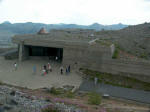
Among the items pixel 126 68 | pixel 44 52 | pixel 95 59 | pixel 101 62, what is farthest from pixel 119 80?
pixel 44 52

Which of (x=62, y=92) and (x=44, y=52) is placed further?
(x=44, y=52)

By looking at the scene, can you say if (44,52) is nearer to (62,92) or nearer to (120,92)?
(62,92)

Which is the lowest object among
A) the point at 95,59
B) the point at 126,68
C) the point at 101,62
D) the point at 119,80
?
the point at 119,80

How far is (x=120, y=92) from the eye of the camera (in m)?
16.0

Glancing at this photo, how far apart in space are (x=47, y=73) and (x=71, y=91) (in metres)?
5.58

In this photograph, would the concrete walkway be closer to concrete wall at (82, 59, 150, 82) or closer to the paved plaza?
the paved plaza

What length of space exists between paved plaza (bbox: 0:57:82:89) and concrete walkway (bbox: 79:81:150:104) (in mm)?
1214

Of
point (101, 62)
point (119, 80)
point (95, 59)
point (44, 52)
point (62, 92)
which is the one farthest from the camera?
point (44, 52)

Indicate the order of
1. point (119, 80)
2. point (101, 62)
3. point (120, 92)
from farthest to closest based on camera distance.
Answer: point (101, 62) < point (119, 80) < point (120, 92)

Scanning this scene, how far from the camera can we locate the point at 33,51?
28.2 metres

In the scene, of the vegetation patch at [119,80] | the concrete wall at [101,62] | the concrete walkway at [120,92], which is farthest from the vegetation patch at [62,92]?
the concrete wall at [101,62]

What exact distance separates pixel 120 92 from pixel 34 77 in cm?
957

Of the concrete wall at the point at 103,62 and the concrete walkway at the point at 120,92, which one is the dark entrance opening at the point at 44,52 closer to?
the concrete wall at the point at 103,62

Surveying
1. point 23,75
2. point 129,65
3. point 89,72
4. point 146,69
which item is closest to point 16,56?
point 23,75
